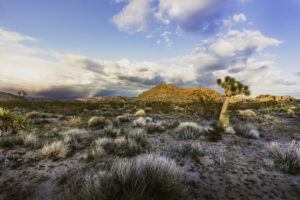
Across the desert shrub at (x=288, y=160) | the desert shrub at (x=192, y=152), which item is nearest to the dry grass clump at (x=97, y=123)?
the desert shrub at (x=192, y=152)

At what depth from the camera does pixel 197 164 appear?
138 inches

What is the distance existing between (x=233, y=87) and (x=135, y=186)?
939cm

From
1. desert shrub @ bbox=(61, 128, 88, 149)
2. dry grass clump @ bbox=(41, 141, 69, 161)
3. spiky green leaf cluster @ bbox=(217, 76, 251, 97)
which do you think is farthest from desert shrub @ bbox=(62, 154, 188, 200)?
spiky green leaf cluster @ bbox=(217, 76, 251, 97)

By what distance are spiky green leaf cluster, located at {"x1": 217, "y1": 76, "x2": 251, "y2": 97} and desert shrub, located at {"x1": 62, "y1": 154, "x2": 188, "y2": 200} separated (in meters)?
8.59

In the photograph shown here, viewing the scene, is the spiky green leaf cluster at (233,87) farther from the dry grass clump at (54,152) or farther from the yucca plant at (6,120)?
the yucca plant at (6,120)

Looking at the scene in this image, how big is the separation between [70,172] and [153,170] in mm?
→ 2218

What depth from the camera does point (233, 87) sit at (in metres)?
8.62

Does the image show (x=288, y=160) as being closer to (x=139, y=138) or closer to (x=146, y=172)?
(x=146, y=172)

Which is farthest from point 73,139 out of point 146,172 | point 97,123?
point 146,172

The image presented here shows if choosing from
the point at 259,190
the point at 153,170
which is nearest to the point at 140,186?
the point at 153,170

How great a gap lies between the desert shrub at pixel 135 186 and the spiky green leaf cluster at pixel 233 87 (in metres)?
8.59

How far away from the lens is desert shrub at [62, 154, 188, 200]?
186cm

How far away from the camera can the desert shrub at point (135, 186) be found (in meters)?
1.86

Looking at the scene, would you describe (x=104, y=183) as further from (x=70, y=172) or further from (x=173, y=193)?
(x=70, y=172)
